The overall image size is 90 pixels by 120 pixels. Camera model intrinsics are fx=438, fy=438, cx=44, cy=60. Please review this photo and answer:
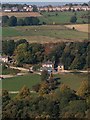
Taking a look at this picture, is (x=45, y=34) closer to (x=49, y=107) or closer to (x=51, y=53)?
(x=51, y=53)

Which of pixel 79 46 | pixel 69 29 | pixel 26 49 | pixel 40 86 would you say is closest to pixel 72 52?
pixel 79 46

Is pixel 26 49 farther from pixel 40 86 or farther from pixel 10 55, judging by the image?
pixel 40 86

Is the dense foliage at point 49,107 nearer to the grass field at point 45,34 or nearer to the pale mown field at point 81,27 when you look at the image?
the grass field at point 45,34

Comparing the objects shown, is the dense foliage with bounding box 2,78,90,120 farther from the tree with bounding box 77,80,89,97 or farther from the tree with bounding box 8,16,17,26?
the tree with bounding box 8,16,17,26

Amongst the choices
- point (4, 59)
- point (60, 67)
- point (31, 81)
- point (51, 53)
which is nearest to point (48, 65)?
point (60, 67)

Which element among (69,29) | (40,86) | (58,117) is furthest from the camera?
(69,29)

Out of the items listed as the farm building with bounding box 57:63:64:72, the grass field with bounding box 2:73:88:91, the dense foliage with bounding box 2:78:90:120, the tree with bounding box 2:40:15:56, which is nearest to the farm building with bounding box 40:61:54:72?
the farm building with bounding box 57:63:64:72

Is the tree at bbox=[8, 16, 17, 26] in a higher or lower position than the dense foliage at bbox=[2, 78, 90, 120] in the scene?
lower

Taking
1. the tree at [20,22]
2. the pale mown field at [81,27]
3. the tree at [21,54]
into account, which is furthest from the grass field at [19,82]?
the tree at [20,22]
